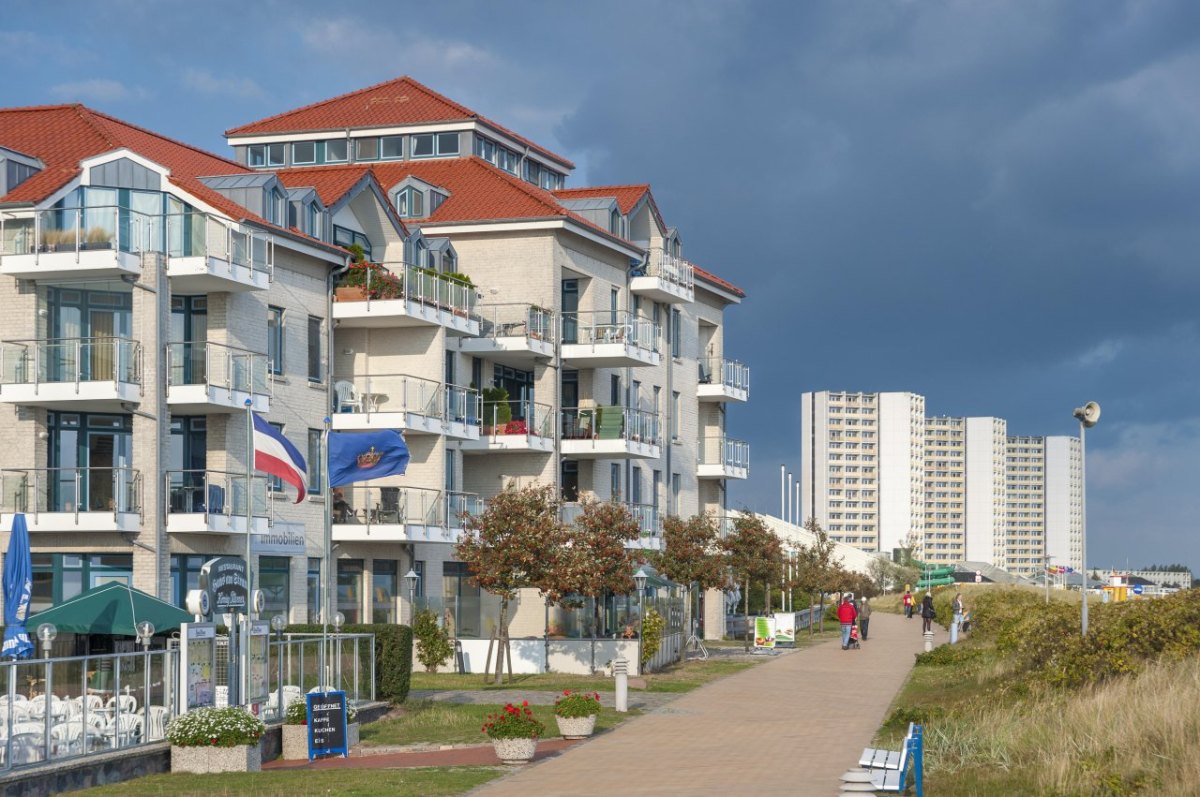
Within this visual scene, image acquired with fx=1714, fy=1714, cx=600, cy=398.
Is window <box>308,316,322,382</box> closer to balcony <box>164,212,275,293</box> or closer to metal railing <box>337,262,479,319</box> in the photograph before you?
metal railing <box>337,262,479,319</box>

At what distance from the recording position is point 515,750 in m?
22.9

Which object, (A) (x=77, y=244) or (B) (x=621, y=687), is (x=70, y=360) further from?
(B) (x=621, y=687)

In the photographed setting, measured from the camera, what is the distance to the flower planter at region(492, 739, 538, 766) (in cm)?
2286

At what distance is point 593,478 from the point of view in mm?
52469

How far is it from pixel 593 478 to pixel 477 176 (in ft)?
32.2

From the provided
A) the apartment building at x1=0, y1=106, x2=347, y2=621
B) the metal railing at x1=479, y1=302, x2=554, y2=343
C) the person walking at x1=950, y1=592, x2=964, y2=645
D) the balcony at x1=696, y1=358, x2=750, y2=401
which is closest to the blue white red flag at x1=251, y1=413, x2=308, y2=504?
the apartment building at x1=0, y1=106, x2=347, y2=621

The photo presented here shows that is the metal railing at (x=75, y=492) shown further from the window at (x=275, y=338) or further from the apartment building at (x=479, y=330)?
the apartment building at (x=479, y=330)

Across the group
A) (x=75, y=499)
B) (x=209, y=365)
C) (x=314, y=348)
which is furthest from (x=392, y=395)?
(x=75, y=499)

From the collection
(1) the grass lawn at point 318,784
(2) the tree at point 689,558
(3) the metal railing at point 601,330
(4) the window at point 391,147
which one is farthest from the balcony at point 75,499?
(4) the window at point 391,147

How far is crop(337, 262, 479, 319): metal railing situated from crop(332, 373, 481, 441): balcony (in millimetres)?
1974

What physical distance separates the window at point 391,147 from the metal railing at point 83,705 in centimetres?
3248

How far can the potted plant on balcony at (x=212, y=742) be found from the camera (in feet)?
73.5

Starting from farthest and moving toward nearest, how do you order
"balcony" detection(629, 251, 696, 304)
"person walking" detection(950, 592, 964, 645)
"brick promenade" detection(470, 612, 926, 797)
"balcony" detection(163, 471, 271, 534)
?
"balcony" detection(629, 251, 696, 304) < "person walking" detection(950, 592, 964, 645) < "balcony" detection(163, 471, 271, 534) < "brick promenade" detection(470, 612, 926, 797)

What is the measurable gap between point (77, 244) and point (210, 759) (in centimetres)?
1502
